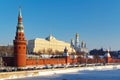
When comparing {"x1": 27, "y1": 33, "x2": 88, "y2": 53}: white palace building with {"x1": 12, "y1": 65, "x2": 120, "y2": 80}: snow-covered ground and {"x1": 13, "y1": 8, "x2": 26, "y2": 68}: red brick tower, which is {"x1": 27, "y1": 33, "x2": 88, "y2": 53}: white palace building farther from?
{"x1": 13, "y1": 8, "x2": 26, "y2": 68}: red brick tower

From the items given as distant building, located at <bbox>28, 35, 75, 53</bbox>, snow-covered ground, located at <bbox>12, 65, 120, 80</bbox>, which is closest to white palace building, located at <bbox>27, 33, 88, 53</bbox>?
distant building, located at <bbox>28, 35, 75, 53</bbox>

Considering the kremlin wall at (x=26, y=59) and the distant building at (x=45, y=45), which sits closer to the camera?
the kremlin wall at (x=26, y=59)

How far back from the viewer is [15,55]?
73312mm

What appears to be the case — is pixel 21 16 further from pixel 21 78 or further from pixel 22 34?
pixel 21 78

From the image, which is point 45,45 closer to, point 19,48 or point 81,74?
point 19,48

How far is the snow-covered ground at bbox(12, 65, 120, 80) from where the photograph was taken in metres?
61.8

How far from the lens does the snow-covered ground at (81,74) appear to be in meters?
61.8

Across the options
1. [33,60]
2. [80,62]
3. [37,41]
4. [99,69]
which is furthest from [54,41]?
[33,60]

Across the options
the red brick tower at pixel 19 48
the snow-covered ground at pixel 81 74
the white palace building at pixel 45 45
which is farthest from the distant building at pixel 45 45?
the red brick tower at pixel 19 48

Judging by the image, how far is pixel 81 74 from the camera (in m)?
73.2

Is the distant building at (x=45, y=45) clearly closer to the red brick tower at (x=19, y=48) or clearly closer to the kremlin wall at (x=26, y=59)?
the kremlin wall at (x=26, y=59)

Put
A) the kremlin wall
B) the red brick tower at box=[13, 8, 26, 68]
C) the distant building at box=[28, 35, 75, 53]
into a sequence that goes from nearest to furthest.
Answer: the red brick tower at box=[13, 8, 26, 68], the kremlin wall, the distant building at box=[28, 35, 75, 53]

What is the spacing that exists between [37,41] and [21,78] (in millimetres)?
96058

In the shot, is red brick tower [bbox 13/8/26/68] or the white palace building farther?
the white palace building
